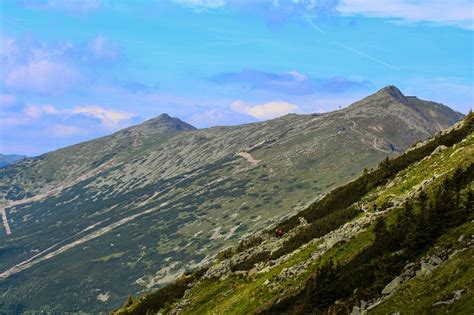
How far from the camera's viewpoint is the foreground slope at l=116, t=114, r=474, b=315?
87.1ft

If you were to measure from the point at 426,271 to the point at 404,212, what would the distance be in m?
10.7

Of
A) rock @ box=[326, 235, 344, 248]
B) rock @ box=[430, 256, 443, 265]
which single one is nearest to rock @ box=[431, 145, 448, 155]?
rock @ box=[326, 235, 344, 248]

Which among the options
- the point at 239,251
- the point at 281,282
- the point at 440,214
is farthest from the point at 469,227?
the point at 239,251

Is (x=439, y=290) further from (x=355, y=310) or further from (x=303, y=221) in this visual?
(x=303, y=221)

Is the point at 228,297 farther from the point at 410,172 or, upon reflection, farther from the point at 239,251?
the point at 410,172

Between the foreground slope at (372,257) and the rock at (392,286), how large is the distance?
5cm

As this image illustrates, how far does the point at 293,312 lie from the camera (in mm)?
33875

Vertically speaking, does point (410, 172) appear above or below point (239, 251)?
above

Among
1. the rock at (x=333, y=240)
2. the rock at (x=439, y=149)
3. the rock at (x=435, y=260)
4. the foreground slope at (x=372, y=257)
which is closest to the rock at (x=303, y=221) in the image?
the foreground slope at (x=372, y=257)

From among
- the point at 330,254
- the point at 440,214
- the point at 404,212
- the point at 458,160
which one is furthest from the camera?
the point at 458,160

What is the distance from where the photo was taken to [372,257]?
3378 cm

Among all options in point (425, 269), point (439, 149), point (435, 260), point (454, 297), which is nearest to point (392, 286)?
point (425, 269)

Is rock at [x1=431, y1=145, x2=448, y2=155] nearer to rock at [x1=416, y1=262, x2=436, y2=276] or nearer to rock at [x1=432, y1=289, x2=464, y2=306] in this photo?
rock at [x1=416, y1=262, x2=436, y2=276]

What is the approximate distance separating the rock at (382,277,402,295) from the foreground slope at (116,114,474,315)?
5 cm
